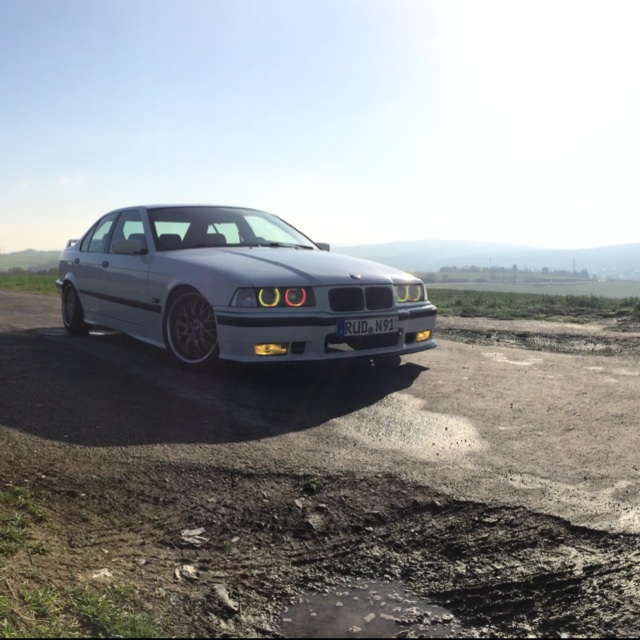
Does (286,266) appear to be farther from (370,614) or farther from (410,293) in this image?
(370,614)

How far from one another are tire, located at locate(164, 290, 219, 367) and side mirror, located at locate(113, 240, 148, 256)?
0.81m

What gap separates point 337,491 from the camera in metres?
3.48

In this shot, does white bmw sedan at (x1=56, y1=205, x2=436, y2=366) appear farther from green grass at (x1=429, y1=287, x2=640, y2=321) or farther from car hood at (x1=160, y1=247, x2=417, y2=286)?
green grass at (x1=429, y1=287, x2=640, y2=321)

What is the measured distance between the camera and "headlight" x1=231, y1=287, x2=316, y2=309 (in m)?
5.66

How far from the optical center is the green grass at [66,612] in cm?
225

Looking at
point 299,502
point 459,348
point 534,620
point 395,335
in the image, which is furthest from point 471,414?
point 459,348

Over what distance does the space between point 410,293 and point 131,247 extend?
105 inches

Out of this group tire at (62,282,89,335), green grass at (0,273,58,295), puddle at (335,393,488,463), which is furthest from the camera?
green grass at (0,273,58,295)

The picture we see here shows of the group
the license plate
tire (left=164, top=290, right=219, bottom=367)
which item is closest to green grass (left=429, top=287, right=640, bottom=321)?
the license plate

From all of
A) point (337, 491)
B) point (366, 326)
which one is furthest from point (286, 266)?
point (337, 491)

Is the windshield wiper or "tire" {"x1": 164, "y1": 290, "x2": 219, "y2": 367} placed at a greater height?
the windshield wiper

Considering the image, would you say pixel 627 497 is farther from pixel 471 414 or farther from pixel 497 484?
pixel 471 414

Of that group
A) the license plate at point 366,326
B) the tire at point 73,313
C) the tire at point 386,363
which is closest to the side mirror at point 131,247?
the tire at point 73,313

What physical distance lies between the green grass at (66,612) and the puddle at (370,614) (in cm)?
48
